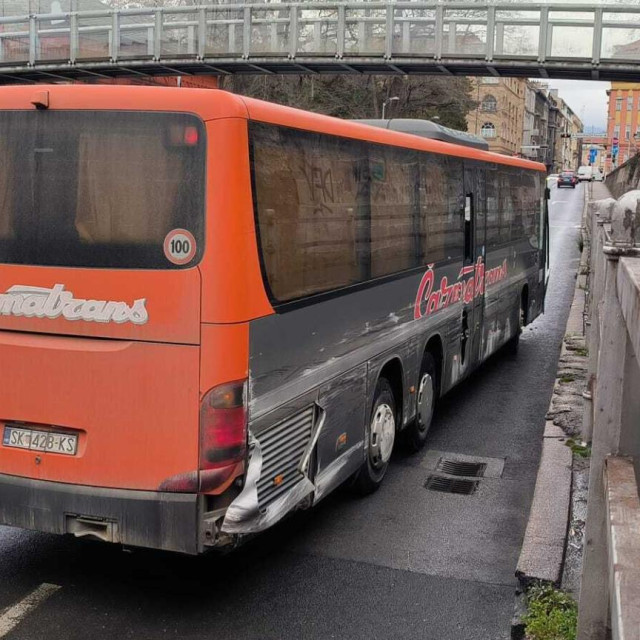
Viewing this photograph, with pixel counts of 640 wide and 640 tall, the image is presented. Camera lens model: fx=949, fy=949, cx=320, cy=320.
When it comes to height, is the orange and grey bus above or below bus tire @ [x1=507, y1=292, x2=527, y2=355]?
above

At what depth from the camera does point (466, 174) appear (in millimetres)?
10391

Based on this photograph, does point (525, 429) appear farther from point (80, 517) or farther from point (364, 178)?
point (80, 517)

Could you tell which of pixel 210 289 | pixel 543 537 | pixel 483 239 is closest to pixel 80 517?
pixel 210 289

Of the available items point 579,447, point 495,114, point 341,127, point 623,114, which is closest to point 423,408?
point 579,447

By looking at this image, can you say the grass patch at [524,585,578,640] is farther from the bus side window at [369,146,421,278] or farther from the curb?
the bus side window at [369,146,421,278]

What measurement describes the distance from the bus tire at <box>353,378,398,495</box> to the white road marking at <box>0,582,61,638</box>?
2.62 m

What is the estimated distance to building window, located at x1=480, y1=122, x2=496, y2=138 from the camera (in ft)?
405

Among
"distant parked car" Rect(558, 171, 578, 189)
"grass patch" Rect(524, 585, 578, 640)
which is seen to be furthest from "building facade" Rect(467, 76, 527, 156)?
"grass patch" Rect(524, 585, 578, 640)

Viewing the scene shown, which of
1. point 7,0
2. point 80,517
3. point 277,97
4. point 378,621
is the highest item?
point 7,0

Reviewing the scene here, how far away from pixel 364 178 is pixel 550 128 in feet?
645

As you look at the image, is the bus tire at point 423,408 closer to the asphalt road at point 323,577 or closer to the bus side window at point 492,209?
the asphalt road at point 323,577

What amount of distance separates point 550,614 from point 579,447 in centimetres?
332

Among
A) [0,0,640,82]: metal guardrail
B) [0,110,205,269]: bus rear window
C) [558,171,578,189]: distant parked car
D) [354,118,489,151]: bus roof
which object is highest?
[0,0,640,82]: metal guardrail

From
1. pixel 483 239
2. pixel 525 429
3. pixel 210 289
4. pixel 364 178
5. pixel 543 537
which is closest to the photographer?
pixel 210 289
